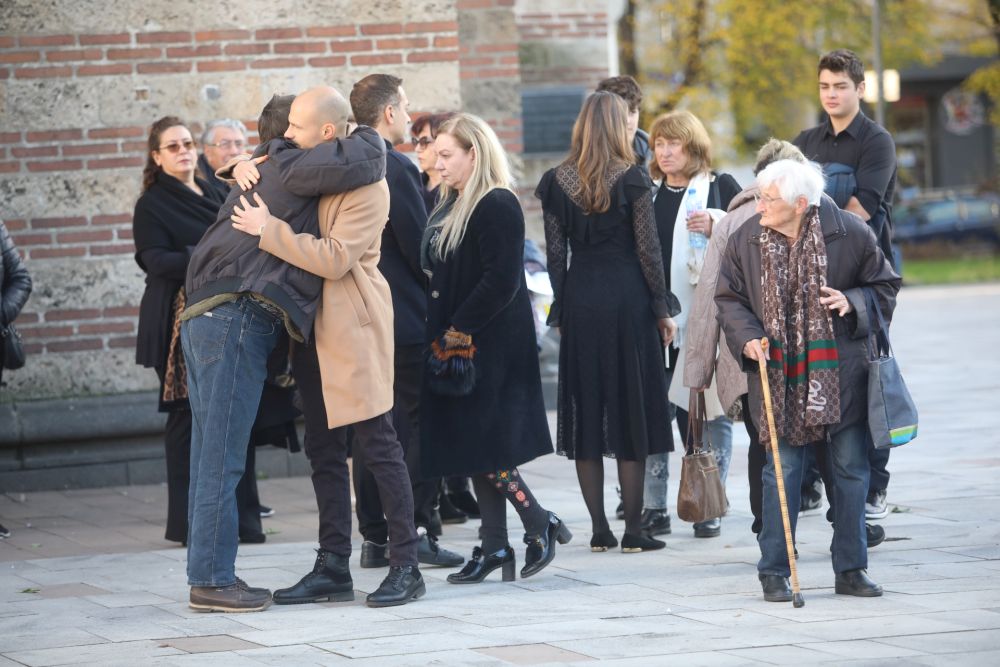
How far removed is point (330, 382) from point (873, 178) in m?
3.05

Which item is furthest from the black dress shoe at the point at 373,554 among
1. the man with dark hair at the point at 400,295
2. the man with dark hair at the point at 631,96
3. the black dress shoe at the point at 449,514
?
the man with dark hair at the point at 631,96

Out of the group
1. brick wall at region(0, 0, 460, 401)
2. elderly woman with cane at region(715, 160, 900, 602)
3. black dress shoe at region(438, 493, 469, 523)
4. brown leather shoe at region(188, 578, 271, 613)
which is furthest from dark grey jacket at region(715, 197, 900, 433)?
brick wall at region(0, 0, 460, 401)

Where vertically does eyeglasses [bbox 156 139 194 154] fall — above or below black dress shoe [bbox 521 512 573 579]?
above

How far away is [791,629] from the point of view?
564 cm

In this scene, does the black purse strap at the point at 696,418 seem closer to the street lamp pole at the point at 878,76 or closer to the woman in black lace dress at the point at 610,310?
the woman in black lace dress at the point at 610,310

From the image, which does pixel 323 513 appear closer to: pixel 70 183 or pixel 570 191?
pixel 570 191

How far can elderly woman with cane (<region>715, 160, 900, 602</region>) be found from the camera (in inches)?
239

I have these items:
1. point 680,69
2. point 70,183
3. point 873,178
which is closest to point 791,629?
point 873,178

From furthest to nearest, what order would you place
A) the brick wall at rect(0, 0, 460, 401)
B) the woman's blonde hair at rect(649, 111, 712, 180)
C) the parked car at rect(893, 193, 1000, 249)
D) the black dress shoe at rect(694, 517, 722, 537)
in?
the parked car at rect(893, 193, 1000, 249) → the brick wall at rect(0, 0, 460, 401) → the woman's blonde hair at rect(649, 111, 712, 180) → the black dress shoe at rect(694, 517, 722, 537)

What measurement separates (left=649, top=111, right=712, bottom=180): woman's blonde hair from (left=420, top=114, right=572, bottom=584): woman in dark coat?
1.29 metres

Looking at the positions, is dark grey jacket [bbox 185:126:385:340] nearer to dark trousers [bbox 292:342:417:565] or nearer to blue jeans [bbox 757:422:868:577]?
dark trousers [bbox 292:342:417:565]

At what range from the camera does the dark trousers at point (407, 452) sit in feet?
24.0

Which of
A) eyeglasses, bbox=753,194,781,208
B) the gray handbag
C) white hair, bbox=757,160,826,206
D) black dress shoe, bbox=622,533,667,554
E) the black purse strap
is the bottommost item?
black dress shoe, bbox=622,533,667,554

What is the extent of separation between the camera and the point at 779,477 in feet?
20.2
